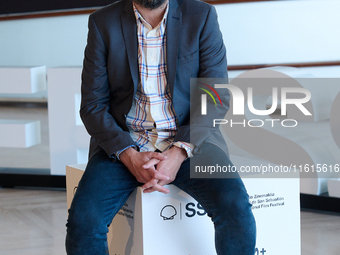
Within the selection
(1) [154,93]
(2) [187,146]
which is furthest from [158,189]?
(1) [154,93]

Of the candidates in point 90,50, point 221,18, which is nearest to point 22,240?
point 90,50

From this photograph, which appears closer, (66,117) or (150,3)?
(150,3)

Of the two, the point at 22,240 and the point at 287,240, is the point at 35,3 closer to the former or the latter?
the point at 22,240

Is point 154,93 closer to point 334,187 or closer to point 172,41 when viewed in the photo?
point 172,41

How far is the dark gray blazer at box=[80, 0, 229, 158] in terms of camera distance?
1.85m

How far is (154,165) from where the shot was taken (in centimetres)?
175

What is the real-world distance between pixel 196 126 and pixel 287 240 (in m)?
0.63

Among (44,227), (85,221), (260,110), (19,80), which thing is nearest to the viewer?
(85,221)

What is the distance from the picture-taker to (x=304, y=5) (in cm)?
328

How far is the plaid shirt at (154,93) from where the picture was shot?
6.12 feet

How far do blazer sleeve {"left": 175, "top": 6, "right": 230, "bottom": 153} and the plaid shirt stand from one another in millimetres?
82

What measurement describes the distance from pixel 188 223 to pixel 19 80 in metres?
2.17

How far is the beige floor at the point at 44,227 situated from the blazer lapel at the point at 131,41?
97 cm

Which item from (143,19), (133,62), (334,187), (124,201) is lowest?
(334,187)
